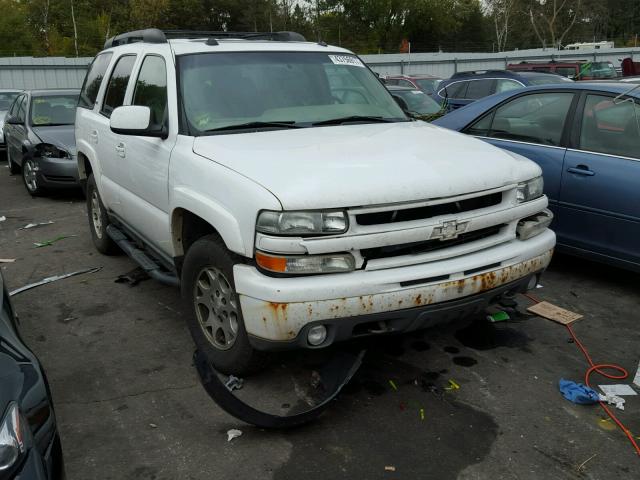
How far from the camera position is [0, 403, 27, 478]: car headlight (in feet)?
6.09

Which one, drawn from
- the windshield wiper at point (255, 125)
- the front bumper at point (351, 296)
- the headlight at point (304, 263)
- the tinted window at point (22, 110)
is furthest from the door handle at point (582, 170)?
the tinted window at point (22, 110)

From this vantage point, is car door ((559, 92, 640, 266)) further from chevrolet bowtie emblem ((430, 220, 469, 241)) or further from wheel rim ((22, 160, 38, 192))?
wheel rim ((22, 160, 38, 192))

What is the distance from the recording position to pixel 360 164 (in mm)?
3275

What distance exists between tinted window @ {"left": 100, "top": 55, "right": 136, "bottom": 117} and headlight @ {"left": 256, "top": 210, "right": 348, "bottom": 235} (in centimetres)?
263

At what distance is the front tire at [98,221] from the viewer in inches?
235

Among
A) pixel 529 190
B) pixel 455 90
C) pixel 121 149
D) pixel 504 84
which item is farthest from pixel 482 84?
pixel 529 190

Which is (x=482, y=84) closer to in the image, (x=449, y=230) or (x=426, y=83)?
(x=426, y=83)

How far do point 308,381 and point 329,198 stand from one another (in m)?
1.27

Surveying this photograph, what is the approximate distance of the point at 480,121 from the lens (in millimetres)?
6000

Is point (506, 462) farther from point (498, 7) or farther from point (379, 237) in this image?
point (498, 7)

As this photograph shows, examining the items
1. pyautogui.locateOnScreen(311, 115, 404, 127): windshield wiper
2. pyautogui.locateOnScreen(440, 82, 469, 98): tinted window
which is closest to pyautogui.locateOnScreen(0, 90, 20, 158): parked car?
pyautogui.locateOnScreen(440, 82, 469, 98): tinted window

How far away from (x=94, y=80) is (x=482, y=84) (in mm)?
9783

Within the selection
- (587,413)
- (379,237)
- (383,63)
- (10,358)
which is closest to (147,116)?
(379,237)

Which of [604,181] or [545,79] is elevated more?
[545,79]
